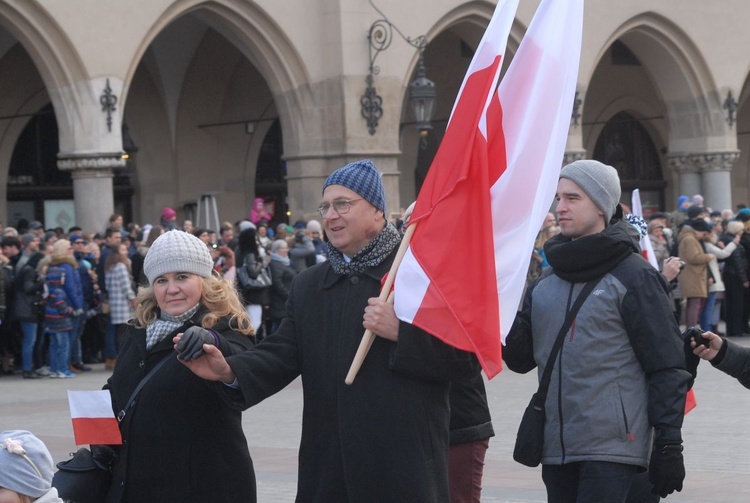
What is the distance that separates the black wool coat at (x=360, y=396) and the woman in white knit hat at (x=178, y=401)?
7.3 inches

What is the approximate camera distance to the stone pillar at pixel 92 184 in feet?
61.7

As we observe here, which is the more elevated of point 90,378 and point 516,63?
point 516,63

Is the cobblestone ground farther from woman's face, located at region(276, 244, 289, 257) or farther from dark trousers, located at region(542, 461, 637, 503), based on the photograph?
woman's face, located at region(276, 244, 289, 257)

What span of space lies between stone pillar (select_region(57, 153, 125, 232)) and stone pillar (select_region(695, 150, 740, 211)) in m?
12.5

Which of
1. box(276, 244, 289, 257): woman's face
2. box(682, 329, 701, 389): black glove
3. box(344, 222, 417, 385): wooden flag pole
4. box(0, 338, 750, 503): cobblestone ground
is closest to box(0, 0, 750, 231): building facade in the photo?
box(276, 244, 289, 257): woman's face

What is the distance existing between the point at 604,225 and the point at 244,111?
2120 cm

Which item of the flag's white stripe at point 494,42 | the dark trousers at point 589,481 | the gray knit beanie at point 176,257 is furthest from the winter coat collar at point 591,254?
the gray knit beanie at point 176,257

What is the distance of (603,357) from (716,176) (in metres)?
22.7

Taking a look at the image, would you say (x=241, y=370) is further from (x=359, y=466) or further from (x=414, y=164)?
(x=414, y=164)

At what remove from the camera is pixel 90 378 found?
586 inches

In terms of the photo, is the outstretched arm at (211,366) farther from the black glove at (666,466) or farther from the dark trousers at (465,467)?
the black glove at (666,466)

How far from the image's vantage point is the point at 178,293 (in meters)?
4.57

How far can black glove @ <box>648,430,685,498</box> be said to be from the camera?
15.1 ft

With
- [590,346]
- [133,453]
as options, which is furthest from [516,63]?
[133,453]
